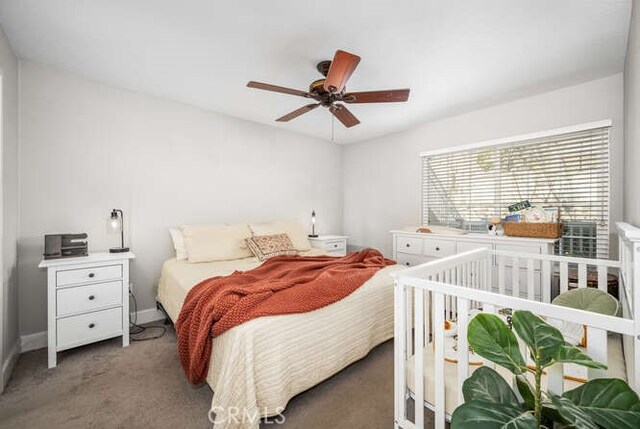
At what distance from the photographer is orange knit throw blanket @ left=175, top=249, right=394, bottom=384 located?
5.16ft

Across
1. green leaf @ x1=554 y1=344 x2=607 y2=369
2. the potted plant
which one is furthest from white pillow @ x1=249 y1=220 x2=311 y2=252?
green leaf @ x1=554 y1=344 x2=607 y2=369

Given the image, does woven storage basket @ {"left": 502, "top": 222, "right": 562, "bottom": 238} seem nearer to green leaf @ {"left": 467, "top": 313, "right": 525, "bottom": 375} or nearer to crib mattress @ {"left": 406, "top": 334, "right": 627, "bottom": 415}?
crib mattress @ {"left": 406, "top": 334, "right": 627, "bottom": 415}

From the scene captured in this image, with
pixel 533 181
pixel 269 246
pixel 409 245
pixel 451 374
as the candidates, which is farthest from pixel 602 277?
pixel 269 246

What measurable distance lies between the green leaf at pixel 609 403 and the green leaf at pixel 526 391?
88 mm

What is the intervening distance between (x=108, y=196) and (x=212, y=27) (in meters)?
1.90

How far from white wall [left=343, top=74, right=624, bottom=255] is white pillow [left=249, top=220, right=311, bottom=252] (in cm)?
Answer: 133

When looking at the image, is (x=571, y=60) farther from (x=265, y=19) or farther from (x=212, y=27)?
(x=212, y=27)

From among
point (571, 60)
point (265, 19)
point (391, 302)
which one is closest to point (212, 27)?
point (265, 19)

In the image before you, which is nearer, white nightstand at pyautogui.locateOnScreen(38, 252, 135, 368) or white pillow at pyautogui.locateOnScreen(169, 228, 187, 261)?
white nightstand at pyautogui.locateOnScreen(38, 252, 135, 368)

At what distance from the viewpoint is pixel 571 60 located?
2.17m

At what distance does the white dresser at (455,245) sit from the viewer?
2.55 meters

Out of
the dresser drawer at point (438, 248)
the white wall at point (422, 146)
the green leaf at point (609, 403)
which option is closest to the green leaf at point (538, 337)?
the green leaf at point (609, 403)

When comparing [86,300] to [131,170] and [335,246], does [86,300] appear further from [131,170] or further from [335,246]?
[335,246]

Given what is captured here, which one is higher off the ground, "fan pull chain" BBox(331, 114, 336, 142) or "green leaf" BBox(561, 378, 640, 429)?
"fan pull chain" BBox(331, 114, 336, 142)
